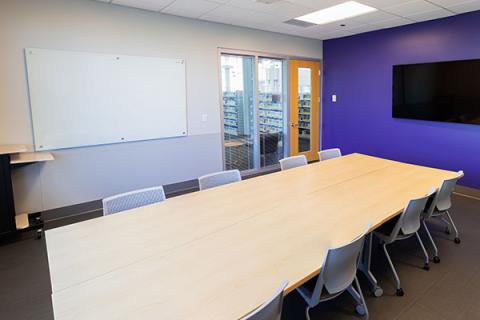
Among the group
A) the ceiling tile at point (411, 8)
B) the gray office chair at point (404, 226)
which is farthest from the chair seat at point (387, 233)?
the ceiling tile at point (411, 8)

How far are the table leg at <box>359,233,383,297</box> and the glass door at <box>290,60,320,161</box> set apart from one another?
3.86 metres

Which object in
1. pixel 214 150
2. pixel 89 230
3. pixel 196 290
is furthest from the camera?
pixel 214 150

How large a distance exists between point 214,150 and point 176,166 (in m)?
0.72

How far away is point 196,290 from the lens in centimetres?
132

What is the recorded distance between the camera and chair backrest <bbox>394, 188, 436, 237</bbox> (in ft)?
7.27

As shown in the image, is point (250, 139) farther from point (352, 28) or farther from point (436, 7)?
point (436, 7)

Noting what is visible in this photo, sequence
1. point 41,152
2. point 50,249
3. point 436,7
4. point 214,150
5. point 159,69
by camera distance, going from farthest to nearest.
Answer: point 214,150, point 159,69, point 436,7, point 41,152, point 50,249

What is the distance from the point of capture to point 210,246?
5.59 ft

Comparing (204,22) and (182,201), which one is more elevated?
(204,22)

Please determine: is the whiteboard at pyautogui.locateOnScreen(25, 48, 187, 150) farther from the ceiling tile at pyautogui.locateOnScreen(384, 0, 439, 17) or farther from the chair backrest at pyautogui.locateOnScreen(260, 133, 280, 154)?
the ceiling tile at pyautogui.locateOnScreen(384, 0, 439, 17)

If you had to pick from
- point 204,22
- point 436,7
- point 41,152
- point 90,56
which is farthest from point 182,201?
point 436,7

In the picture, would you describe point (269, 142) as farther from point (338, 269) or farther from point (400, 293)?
point (338, 269)

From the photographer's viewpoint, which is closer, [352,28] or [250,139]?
[352,28]

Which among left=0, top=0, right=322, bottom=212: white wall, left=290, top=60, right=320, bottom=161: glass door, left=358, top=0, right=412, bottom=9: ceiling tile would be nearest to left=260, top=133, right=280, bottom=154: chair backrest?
left=290, top=60, right=320, bottom=161: glass door
